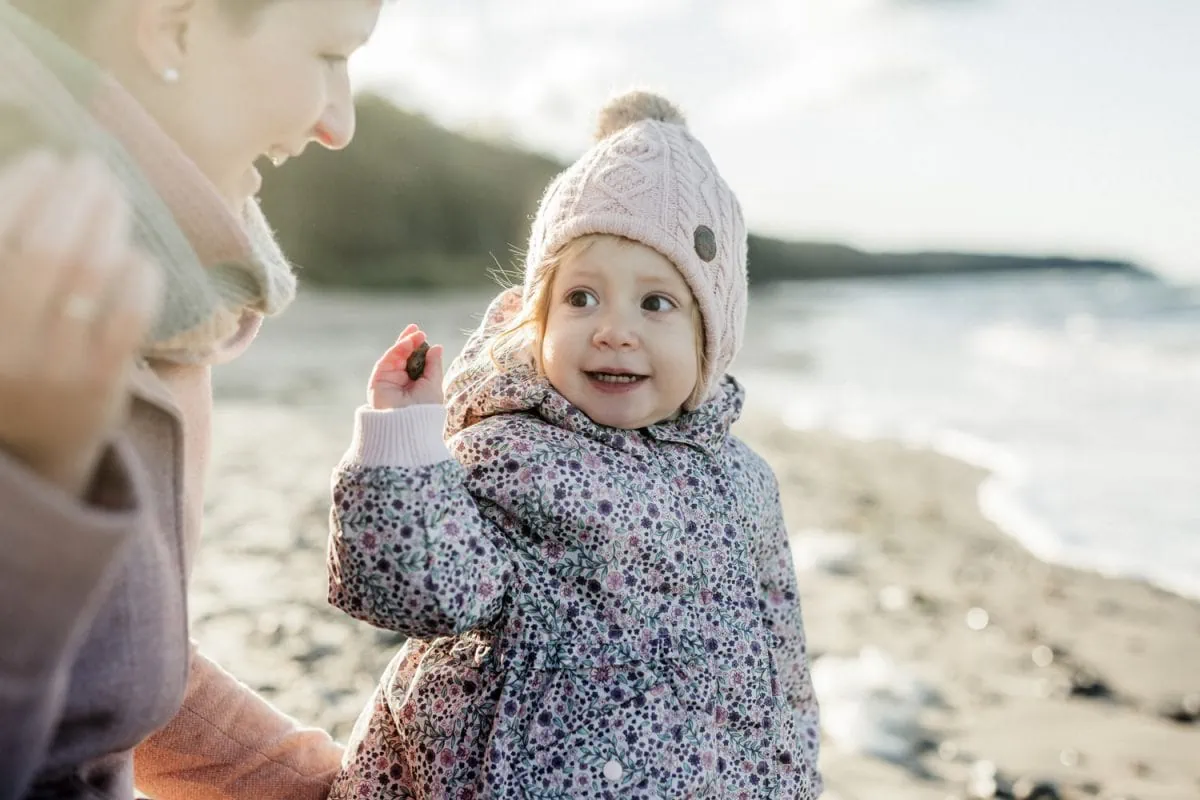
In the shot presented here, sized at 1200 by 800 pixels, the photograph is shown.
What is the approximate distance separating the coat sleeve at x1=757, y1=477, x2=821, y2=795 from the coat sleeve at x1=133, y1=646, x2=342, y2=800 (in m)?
0.93

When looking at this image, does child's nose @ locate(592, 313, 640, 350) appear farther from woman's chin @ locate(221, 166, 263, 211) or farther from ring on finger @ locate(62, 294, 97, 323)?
ring on finger @ locate(62, 294, 97, 323)

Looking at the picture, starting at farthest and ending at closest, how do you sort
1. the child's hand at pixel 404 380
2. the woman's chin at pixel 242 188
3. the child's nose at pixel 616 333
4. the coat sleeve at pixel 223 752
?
the child's nose at pixel 616 333 < the coat sleeve at pixel 223 752 < the child's hand at pixel 404 380 < the woman's chin at pixel 242 188

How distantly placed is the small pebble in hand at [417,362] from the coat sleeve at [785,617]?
861 mm

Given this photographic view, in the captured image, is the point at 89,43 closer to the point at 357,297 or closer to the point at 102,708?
the point at 102,708

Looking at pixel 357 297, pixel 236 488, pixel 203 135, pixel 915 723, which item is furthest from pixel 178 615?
pixel 357 297

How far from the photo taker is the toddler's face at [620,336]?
2.18 m

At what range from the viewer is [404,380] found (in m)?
1.87

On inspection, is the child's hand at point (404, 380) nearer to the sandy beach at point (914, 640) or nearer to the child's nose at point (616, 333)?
the child's nose at point (616, 333)

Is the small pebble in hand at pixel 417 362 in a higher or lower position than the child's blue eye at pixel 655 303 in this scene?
lower

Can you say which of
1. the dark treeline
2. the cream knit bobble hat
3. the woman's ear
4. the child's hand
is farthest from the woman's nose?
the dark treeline

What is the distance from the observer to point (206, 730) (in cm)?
196

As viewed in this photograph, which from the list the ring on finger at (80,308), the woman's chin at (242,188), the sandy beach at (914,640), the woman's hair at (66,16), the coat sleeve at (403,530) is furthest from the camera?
the sandy beach at (914,640)

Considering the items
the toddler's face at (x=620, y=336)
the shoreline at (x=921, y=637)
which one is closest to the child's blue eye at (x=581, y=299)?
the toddler's face at (x=620, y=336)

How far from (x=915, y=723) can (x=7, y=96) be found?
12.3 feet
